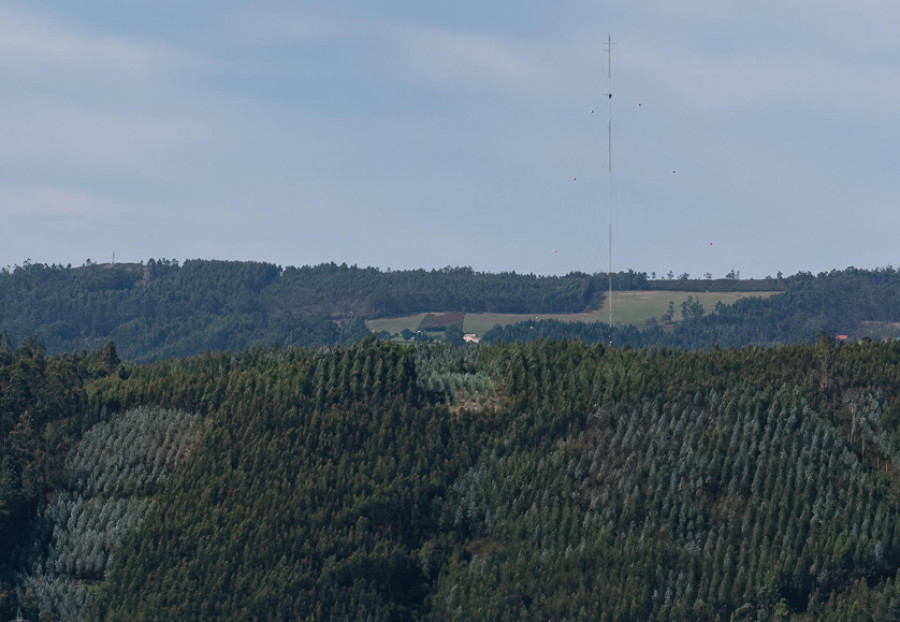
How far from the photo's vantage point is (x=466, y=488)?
12888 centimetres

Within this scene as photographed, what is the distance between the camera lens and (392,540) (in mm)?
123938

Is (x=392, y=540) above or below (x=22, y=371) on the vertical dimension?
below

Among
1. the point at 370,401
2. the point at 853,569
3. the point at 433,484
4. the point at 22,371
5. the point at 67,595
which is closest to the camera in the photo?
the point at 853,569

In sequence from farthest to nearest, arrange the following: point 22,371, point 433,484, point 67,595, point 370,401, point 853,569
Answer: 1. point 22,371
2. point 370,401
3. point 433,484
4. point 67,595
5. point 853,569

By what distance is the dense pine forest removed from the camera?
114812 mm

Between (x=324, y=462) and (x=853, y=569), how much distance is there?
44625mm

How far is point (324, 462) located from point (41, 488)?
25.2 meters

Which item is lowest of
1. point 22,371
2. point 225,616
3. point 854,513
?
point 225,616

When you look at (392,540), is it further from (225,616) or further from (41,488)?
(41,488)

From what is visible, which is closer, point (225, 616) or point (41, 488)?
point (225, 616)

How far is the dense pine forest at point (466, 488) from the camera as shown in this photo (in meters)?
115

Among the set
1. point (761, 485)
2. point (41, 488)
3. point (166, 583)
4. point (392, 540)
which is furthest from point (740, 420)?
point (41, 488)

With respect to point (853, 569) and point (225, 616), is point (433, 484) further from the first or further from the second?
point (853, 569)

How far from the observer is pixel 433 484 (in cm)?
12838
